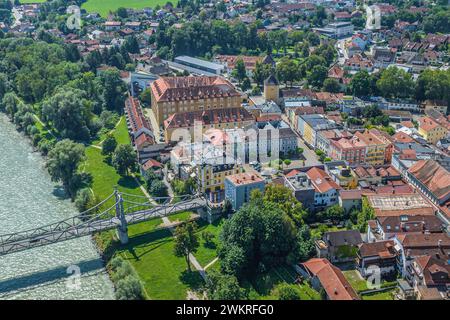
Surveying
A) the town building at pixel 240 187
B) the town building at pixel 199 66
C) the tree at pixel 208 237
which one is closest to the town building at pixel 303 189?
the town building at pixel 240 187

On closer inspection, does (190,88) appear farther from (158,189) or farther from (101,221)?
(101,221)

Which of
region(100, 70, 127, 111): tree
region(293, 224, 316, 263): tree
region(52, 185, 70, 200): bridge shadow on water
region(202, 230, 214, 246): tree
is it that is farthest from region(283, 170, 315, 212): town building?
region(100, 70, 127, 111): tree

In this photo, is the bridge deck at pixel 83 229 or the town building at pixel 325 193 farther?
the town building at pixel 325 193

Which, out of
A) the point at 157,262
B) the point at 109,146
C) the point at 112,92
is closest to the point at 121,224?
the point at 157,262

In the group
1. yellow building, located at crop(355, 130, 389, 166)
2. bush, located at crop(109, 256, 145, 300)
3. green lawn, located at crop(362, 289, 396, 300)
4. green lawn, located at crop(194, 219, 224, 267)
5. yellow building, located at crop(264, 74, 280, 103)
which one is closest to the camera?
bush, located at crop(109, 256, 145, 300)

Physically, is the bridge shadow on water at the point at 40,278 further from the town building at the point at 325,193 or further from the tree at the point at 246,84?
the tree at the point at 246,84

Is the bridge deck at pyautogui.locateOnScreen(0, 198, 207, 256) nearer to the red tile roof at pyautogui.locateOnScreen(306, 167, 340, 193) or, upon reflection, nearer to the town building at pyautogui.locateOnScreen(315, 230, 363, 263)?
the red tile roof at pyautogui.locateOnScreen(306, 167, 340, 193)
